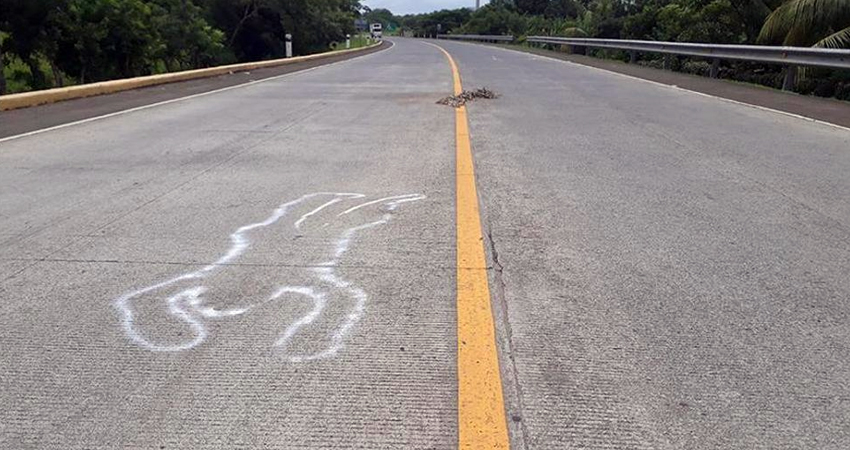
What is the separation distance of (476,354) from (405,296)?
2.60 ft

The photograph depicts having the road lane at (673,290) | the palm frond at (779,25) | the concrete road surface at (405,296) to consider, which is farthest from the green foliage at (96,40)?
the palm frond at (779,25)

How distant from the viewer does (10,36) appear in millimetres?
20203

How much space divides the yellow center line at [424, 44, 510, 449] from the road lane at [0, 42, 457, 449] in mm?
69

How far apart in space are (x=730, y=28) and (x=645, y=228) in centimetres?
2108

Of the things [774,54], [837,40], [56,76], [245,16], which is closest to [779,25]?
[837,40]

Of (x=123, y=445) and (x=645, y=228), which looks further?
(x=645, y=228)

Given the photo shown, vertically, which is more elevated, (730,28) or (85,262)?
(730,28)

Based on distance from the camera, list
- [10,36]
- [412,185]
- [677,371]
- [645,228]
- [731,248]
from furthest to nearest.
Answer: [10,36] < [412,185] < [645,228] < [731,248] < [677,371]

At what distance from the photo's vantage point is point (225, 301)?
402cm

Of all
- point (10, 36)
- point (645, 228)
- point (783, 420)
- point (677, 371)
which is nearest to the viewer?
point (783, 420)

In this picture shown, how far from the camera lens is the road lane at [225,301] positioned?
2.89 m

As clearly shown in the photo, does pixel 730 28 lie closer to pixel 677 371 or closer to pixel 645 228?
pixel 645 228

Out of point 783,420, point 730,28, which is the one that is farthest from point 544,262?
point 730,28

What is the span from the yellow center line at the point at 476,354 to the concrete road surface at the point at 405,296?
0.17 ft
